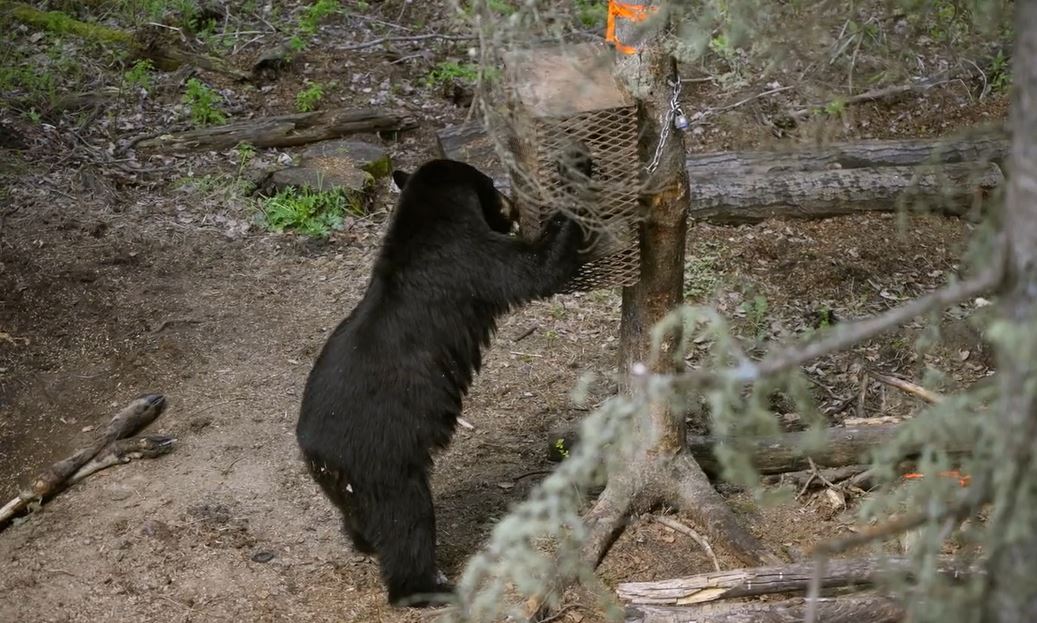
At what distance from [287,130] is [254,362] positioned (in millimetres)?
3353

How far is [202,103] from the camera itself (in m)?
10.6

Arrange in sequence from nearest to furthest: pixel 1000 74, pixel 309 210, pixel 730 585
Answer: pixel 730 585 → pixel 309 210 → pixel 1000 74

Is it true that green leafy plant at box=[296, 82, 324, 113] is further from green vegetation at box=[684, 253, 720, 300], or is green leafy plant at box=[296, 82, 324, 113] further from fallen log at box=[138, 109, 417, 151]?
green vegetation at box=[684, 253, 720, 300]

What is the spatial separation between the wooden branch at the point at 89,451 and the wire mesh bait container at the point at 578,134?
3.34m

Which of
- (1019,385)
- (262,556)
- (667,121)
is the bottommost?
(262,556)

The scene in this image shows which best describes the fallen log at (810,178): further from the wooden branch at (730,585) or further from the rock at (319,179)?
the wooden branch at (730,585)

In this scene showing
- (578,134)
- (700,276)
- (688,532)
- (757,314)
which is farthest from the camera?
(700,276)

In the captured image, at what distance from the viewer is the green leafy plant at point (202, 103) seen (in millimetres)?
10445

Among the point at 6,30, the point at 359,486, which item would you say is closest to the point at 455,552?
the point at 359,486

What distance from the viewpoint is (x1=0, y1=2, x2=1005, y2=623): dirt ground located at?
564cm

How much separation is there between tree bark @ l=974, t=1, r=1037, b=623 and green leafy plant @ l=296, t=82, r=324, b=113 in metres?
8.82

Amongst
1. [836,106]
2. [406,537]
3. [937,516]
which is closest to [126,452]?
[406,537]

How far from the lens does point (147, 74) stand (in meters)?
10.9

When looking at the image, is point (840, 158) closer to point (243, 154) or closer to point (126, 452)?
point (243, 154)
